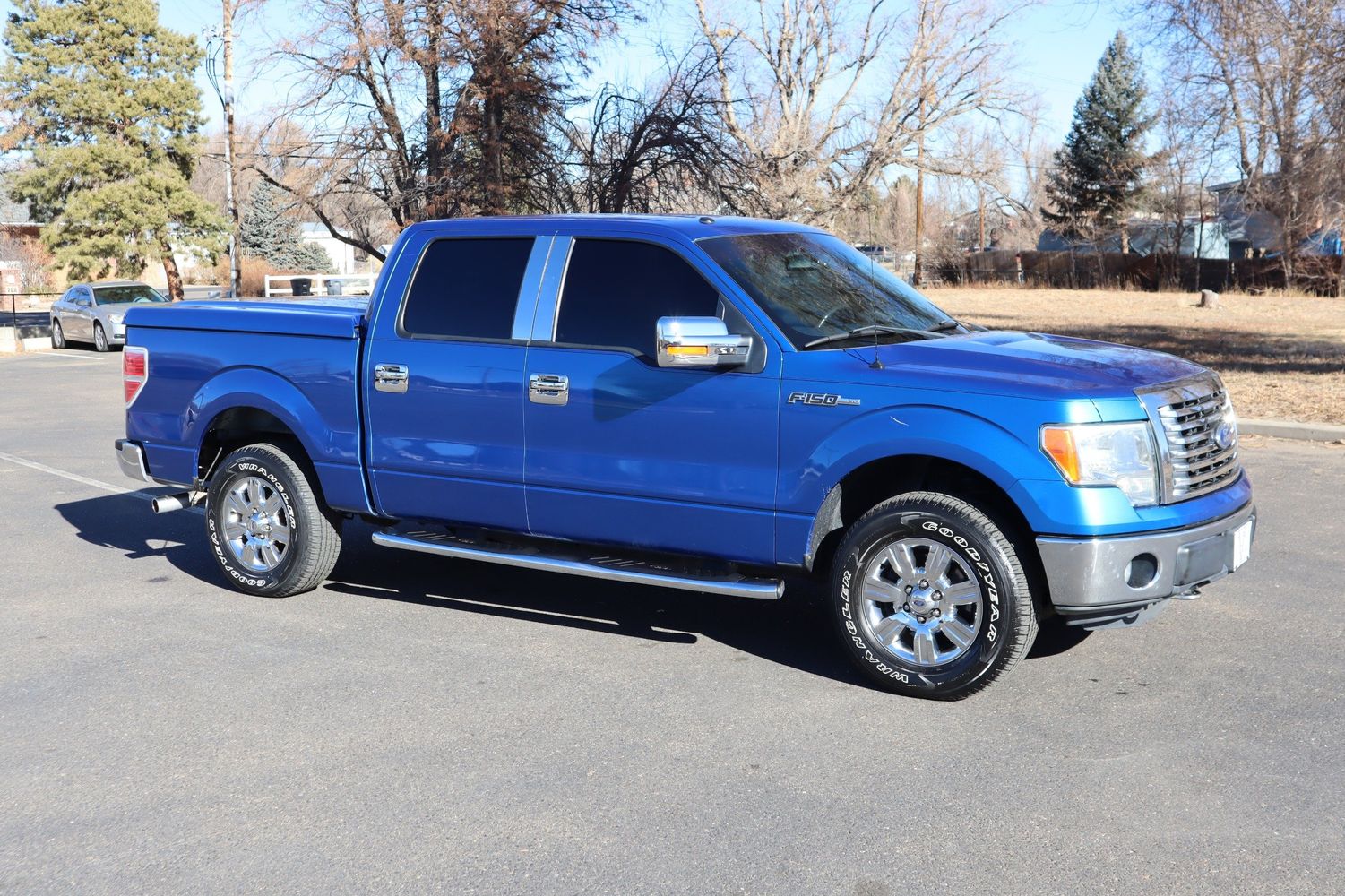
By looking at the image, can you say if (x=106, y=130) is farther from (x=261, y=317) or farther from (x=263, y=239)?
(x=261, y=317)

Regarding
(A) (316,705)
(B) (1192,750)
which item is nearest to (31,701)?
(A) (316,705)

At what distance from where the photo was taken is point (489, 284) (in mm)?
6230

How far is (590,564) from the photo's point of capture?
226 inches

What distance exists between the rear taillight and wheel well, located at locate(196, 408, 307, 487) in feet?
1.73

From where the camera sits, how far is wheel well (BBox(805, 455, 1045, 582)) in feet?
16.7

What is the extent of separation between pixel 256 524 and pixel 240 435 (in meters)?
0.60

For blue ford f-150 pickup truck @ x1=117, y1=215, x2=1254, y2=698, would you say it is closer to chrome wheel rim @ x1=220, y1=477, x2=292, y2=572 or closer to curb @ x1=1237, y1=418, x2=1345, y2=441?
chrome wheel rim @ x1=220, y1=477, x2=292, y2=572

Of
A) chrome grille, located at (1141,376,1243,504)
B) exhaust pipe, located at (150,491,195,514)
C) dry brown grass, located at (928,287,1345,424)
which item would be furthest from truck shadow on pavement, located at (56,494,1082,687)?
dry brown grass, located at (928,287,1345,424)

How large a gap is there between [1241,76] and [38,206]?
3581 centimetres

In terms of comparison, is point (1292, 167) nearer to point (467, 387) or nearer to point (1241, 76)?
point (1241, 76)

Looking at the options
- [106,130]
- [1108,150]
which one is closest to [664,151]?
[106,130]

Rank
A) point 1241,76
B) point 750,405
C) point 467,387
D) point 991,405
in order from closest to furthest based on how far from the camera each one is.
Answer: point 991,405 → point 750,405 → point 467,387 → point 1241,76

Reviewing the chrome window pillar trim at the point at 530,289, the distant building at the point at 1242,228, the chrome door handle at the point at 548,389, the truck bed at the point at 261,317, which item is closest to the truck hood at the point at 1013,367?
the chrome door handle at the point at 548,389

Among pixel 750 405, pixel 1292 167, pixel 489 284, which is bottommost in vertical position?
pixel 750 405
